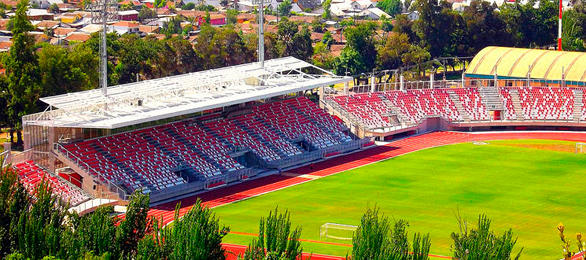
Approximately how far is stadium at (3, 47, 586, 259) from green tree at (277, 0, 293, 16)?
87117 millimetres

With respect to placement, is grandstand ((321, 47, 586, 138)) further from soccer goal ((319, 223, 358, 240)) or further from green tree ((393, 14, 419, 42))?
soccer goal ((319, 223, 358, 240))

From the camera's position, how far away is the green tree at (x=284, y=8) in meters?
173

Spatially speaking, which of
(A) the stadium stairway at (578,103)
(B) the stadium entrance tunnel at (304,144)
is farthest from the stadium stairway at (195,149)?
(A) the stadium stairway at (578,103)

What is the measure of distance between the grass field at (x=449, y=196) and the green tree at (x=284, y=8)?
10187 centimetres

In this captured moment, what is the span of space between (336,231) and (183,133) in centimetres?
1614

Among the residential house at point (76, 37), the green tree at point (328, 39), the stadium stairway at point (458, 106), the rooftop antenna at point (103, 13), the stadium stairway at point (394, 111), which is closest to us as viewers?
the rooftop antenna at point (103, 13)

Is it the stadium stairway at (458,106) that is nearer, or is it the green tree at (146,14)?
the stadium stairway at (458,106)

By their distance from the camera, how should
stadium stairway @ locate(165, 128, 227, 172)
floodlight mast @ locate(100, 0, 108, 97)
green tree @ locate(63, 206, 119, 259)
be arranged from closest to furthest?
green tree @ locate(63, 206, 119, 259) → floodlight mast @ locate(100, 0, 108, 97) → stadium stairway @ locate(165, 128, 227, 172)

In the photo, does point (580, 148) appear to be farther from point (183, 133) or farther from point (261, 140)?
point (183, 133)

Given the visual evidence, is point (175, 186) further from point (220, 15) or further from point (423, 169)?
point (220, 15)

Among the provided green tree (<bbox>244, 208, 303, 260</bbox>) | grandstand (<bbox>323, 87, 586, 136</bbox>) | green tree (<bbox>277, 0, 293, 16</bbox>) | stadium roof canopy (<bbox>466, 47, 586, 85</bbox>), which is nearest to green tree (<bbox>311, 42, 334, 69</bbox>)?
stadium roof canopy (<bbox>466, 47, 586, 85</bbox>)

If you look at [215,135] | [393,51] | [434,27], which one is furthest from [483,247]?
[434,27]

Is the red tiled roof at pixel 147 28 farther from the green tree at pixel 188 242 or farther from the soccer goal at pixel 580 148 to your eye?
the green tree at pixel 188 242

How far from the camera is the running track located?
56.4 metres
